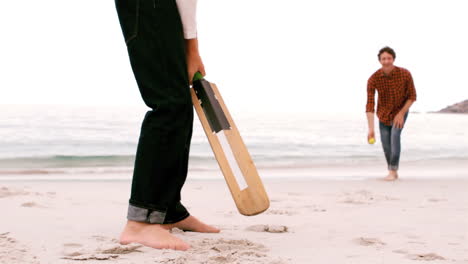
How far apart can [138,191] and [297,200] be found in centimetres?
191

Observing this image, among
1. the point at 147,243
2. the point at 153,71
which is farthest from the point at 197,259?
the point at 153,71

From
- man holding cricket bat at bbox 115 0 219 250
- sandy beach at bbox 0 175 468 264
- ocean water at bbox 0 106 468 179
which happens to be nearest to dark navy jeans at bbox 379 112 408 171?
sandy beach at bbox 0 175 468 264

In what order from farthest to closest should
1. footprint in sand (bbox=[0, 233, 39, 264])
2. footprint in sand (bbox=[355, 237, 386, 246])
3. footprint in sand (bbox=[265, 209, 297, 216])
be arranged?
footprint in sand (bbox=[265, 209, 297, 216]) → footprint in sand (bbox=[355, 237, 386, 246]) → footprint in sand (bbox=[0, 233, 39, 264])

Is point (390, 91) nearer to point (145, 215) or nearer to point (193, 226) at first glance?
point (193, 226)

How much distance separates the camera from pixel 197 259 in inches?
72.9

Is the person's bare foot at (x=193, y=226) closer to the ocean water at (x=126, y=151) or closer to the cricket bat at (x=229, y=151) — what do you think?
the cricket bat at (x=229, y=151)

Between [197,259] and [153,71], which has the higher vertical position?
[153,71]

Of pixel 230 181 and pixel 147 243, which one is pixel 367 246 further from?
pixel 147 243

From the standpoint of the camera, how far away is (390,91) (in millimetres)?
5273

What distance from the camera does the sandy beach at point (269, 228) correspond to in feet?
6.35

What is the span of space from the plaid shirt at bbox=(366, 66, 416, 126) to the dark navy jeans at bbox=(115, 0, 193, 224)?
12.0 ft

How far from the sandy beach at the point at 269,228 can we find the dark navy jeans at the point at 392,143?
110cm

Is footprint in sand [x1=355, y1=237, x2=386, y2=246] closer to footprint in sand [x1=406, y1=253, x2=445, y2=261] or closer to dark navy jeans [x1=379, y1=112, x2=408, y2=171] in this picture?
footprint in sand [x1=406, y1=253, x2=445, y2=261]

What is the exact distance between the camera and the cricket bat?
6.98 ft
